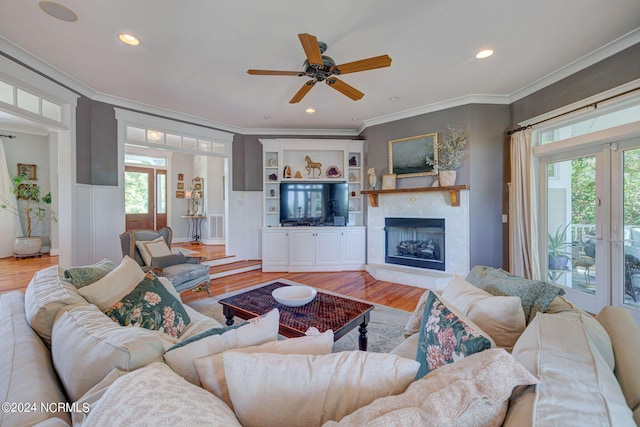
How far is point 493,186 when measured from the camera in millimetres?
3686

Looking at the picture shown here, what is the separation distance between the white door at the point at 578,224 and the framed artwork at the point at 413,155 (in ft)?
4.41

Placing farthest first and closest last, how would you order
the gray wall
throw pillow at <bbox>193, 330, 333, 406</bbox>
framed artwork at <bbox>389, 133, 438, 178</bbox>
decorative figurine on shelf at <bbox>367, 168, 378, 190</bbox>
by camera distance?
decorative figurine on shelf at <bbox>367, 168, 378, 190</bbox> < framed artwork at <bbox>389, 133, 438, 178</bbox> < the gray wall < throw pillow at <bbox>193, 330, 333, 406</bbox>

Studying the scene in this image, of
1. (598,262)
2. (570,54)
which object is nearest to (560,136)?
(570,54)

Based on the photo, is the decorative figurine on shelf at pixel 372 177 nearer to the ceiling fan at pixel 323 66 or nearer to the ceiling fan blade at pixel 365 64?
the ceiling fan at pixel 323 66

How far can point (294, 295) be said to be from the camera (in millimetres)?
2250

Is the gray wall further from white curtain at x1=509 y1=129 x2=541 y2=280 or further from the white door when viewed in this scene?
the white door

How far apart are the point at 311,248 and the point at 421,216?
203 centimetres

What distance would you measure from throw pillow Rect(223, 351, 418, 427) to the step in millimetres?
4038

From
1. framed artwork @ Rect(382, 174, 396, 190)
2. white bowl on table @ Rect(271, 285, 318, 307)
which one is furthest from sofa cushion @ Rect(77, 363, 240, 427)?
framed artwork @ Rect(382, 174, 396, 190)

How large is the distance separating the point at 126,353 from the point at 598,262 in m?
4.08

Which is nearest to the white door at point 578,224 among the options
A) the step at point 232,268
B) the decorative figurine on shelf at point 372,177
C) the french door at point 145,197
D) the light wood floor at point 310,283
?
the light wood floor at point 310,283

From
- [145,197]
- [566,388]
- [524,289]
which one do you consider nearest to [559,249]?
[524,289]

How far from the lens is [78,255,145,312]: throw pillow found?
4.47 ft

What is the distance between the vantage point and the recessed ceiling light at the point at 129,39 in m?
2.31
